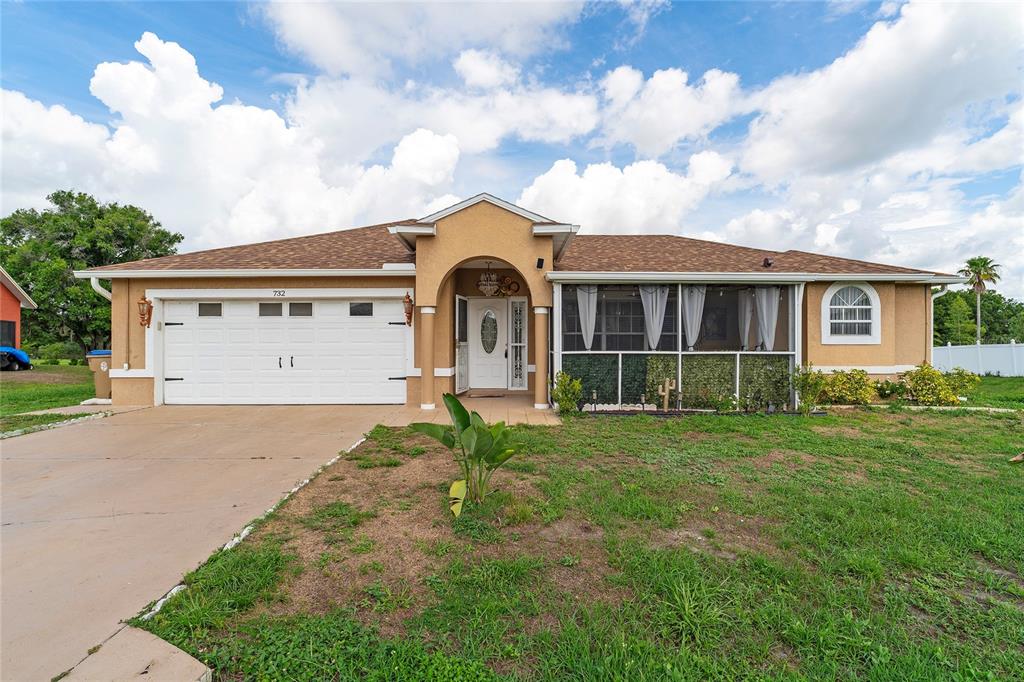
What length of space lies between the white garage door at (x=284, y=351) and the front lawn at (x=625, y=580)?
5.02 m

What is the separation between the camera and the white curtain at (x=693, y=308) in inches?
365

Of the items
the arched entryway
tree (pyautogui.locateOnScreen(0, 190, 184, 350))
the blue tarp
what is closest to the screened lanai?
the arched entryway

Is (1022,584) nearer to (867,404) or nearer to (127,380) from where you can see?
(867,404)

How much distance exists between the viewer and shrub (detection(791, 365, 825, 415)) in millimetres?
8673

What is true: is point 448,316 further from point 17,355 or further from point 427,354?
point 17,355

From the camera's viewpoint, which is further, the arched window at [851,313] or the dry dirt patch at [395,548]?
the arched window at [851,313]

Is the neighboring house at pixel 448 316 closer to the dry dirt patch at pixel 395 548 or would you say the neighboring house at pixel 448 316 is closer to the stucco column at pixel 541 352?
the stucco column at pixel 541 352

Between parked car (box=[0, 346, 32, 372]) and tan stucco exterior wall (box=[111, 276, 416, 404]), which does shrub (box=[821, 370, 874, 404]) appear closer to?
tan stucco exterior wall (box=[111, 276, 416, 404])

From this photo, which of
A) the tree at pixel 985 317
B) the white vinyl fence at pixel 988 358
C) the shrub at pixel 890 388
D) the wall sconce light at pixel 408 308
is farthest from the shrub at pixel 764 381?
the tree at pixel 985 317

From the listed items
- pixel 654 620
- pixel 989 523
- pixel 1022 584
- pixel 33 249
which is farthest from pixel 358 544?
pixel 33 249

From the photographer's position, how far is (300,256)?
10.6 metres

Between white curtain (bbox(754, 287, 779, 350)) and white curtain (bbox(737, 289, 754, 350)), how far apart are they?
1.10 feet

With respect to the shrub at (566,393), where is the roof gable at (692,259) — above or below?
above

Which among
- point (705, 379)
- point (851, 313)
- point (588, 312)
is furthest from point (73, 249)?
point (851, 313)
